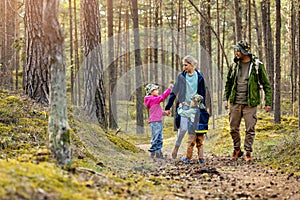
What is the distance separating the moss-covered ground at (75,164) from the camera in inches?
149

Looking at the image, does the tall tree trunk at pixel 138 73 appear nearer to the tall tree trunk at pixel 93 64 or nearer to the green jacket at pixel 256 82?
the tall tree trunk at pixel 93 64

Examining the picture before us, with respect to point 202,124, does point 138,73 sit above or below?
above

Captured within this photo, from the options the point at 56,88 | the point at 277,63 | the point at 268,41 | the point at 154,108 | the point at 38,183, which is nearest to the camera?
the point at 38,183

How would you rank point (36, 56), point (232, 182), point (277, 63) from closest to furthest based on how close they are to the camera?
point (232, 182) < point (36, 56) < point (277, 63)

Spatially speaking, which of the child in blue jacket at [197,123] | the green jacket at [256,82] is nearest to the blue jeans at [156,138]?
the child in blue jacket at [197,123]

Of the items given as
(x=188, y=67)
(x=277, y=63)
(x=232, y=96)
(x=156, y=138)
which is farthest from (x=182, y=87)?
(x=277, y=63)

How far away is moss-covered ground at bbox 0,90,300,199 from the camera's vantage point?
3.79 m

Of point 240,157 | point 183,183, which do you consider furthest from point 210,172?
point 240,157

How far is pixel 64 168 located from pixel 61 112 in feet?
2.11

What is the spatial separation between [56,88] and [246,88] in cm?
533

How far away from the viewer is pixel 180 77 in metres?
9.01

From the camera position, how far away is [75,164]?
505cm

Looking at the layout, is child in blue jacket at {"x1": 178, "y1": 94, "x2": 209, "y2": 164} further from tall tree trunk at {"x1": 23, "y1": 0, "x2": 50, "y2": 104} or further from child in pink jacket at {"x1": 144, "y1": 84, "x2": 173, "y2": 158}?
tall tree trunk at {"x1": 23, "y1": 0, "x2": 50, "y2": 104}

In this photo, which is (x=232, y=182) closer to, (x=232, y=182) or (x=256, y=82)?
(x=232, y=182)
